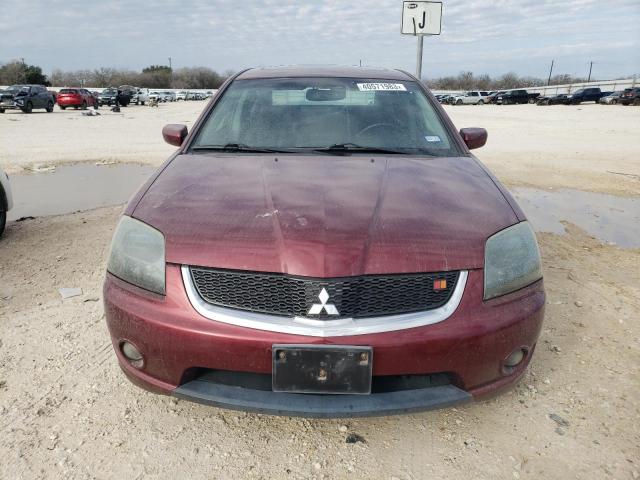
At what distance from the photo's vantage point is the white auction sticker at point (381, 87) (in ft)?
10.8

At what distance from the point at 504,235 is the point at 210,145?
1724mm

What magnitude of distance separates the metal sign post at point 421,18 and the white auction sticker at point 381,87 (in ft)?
20.4

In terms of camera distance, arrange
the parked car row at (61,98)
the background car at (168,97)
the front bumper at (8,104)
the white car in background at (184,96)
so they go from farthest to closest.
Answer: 1. the white car in background at (184,96)
2. the background car at (168,97)
3. the parked car row at (61,98)
4. the front bumper at (8,104)

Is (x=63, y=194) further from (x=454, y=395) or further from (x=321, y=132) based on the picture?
(x=454, y=395)

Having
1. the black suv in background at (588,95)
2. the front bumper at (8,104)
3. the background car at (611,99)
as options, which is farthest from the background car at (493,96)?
the front bumper at (8,104)

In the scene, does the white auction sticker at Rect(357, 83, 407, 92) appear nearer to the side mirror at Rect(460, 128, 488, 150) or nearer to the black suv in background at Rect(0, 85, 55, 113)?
the side mirror at Rect(460, 128, 488, 150)

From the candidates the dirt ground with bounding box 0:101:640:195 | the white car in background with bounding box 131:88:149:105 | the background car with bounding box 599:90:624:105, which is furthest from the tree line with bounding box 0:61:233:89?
the dirt ground with bounding box 0:101:640:195

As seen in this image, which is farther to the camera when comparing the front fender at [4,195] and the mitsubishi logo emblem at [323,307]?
the front fender at [4,195]

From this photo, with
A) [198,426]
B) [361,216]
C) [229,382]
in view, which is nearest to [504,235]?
[361,216]


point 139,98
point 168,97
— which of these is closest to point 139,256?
point 139,98

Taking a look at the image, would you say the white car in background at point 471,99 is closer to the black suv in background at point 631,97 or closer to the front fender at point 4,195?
the black suv in background at point 631,97

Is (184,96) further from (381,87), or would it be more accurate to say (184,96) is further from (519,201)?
(381,87)

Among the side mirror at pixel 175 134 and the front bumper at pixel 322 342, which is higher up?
the side mirror at pixel 175 134

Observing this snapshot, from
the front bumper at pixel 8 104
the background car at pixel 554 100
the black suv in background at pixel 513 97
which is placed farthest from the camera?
the black suv in background at pixel 513 97
